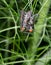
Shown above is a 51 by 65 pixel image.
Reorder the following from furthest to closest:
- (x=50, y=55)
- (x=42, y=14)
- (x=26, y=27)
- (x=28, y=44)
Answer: (x=28, y=44) → (x=50, y=55) → (x=42, y=14) → (x=26, y=27)

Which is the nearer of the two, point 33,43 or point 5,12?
point 33,43

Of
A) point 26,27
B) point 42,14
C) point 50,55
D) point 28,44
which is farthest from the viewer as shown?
point 28,44

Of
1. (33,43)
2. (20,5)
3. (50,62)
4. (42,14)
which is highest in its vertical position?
(20,5)

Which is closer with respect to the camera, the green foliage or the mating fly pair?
the mating fly pair

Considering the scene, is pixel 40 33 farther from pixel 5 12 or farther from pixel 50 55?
pixel 5 12

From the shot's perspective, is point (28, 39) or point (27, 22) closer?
Result: point (27, 22)

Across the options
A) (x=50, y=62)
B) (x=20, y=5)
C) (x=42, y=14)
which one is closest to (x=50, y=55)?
(x=50, y=62)

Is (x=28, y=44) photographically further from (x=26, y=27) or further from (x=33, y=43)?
(x=26, y=27)

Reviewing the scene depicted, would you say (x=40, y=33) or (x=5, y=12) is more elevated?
(x=5, y=12)

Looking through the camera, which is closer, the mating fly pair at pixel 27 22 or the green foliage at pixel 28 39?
the mating fly pair at pixel 27 22
